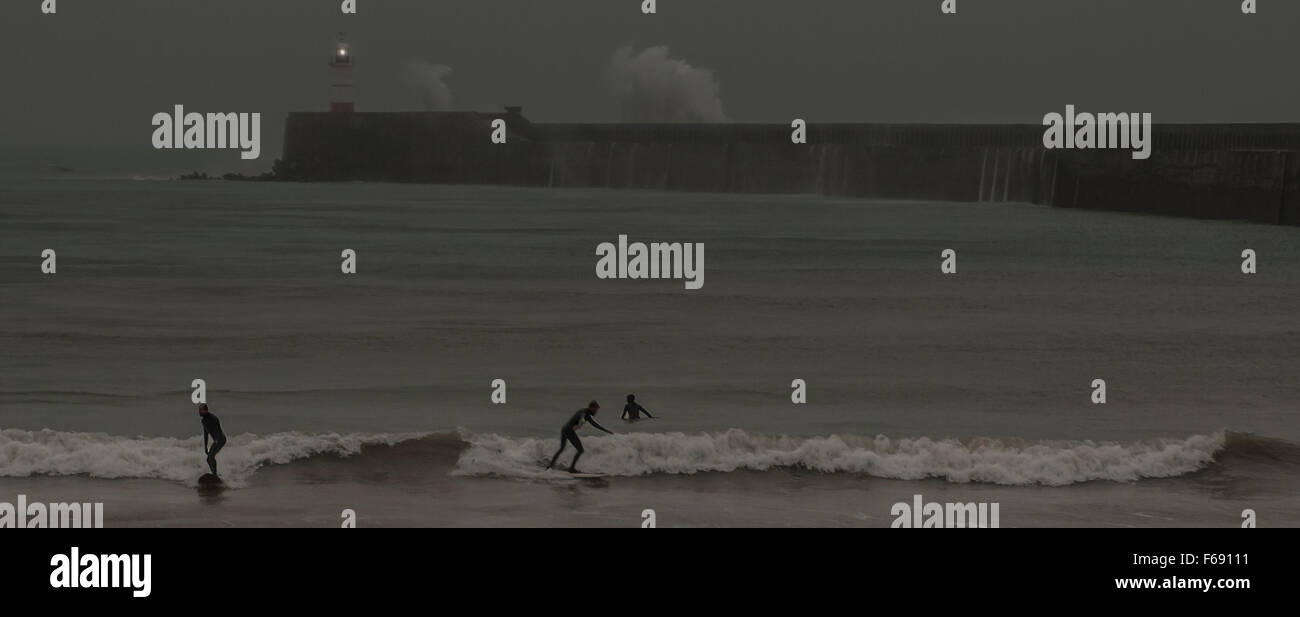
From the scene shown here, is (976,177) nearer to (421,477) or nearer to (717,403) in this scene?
(717,403)

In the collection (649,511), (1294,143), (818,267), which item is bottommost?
(649,511)

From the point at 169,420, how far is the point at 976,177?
222 ft

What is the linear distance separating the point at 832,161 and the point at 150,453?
79.8 meters

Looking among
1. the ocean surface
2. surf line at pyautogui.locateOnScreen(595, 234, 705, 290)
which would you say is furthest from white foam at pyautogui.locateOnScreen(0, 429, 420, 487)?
surf line at pyautogui.locateOnScreen(595, 234, 705, 290)

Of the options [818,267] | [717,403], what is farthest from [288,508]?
[818,267]

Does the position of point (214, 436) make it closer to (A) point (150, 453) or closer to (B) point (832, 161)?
(A) point (150, 453)

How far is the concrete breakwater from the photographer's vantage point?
194 feet

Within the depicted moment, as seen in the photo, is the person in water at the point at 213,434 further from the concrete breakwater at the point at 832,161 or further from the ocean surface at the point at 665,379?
the concrete breakwater at the point at 832,161

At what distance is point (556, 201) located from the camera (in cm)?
8831

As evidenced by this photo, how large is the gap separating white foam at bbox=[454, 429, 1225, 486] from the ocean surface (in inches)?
1.4

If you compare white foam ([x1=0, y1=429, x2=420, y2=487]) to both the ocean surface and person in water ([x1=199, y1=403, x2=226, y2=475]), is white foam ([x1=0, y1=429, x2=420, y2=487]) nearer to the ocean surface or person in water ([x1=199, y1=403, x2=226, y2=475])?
the ocean surface

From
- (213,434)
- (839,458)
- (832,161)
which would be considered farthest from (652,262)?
(832,161)

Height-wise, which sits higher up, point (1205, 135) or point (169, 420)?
point (1205, 135)

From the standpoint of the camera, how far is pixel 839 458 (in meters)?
14.8
